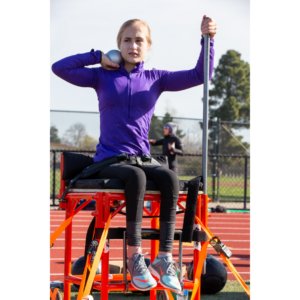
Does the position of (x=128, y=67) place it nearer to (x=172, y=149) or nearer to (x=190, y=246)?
(x=190, y=246)

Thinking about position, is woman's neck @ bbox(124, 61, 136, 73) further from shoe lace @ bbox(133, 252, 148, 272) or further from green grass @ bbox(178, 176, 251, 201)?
green grass @ bbox(178, 176, 251, 201)

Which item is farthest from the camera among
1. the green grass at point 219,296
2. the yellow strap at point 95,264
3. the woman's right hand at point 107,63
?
the green grass at point 219,296

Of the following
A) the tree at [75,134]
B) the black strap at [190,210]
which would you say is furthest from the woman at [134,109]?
the tree at [75,134]

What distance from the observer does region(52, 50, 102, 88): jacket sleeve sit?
275cm

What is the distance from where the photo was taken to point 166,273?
2.39 metres

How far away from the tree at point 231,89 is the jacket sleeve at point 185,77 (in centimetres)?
3850

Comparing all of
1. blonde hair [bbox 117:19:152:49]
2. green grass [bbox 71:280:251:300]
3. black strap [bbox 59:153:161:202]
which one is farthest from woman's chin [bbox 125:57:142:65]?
green grass [bbox 71:280:251:300]


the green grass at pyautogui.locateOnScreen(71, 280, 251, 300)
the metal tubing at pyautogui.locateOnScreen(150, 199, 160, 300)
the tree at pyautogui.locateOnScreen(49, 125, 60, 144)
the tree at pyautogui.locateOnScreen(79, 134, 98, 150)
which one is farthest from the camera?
the tree at pyautogui.locateOnScreen(79, 134, 98, 150)

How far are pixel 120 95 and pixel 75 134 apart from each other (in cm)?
897

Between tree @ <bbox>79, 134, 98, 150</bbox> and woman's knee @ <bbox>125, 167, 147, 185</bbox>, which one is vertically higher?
tree @ <bbox>79, 134, 98, 150</bbox>

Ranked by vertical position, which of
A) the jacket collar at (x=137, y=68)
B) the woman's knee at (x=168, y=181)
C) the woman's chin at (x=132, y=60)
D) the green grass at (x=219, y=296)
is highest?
the woman's chin at (x=132, y=60)

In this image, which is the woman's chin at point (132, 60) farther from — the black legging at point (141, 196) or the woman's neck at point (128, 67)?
the black legging at point (141, 196)

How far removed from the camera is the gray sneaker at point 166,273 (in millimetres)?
2352
